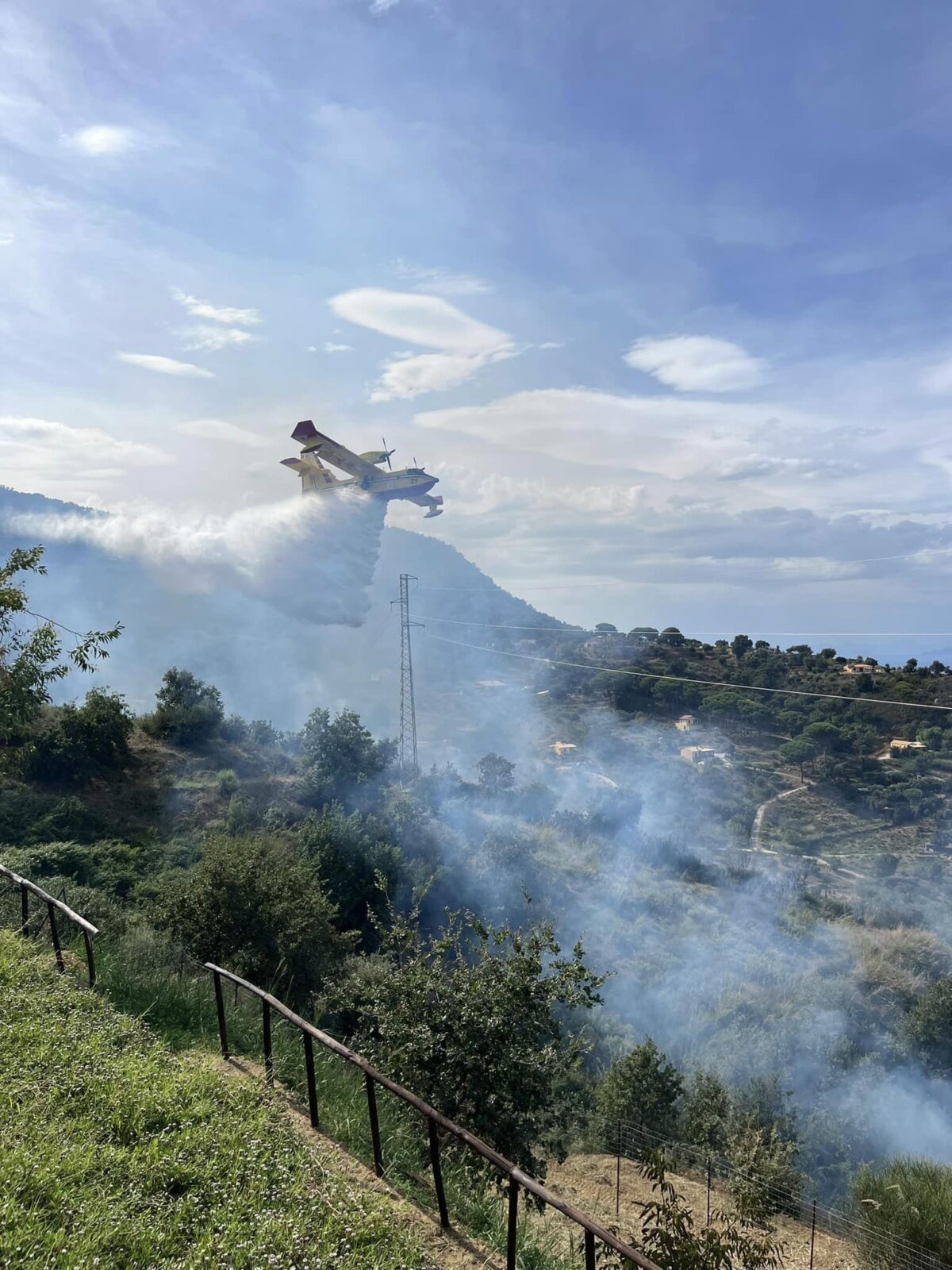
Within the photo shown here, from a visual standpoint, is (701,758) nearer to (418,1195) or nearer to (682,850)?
(682,850)

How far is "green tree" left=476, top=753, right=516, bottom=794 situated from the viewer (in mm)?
53656

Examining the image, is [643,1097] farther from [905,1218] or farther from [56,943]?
[56,943]

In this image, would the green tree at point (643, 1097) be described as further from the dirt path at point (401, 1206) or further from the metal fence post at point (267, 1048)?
the dirt path at point (401, 1206)

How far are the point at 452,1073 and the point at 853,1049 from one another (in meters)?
25.8

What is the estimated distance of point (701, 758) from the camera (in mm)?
72250

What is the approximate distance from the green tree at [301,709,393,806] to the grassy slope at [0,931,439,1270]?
30.4m

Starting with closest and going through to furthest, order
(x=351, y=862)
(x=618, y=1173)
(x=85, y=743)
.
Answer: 1. (x=618, y=1173)
2. (x=351, y=862)
3. (x=85, y=743)

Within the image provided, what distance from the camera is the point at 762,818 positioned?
60.8m

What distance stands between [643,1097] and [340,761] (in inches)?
918

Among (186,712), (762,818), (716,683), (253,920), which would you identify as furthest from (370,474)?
(716,683)

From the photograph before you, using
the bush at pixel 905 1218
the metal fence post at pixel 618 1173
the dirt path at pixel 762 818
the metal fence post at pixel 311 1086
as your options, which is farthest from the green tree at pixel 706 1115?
the dirt path at pixel 762 818

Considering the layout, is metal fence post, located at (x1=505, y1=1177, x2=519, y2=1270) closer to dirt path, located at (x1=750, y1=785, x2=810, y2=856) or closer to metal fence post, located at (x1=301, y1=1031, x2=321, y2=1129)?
metal fence post, located at (x1=301, y1=1031, x2=321, y2=1129)

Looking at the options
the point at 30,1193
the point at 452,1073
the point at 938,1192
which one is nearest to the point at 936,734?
the point at 938,1192

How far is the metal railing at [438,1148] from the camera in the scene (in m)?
4.52
